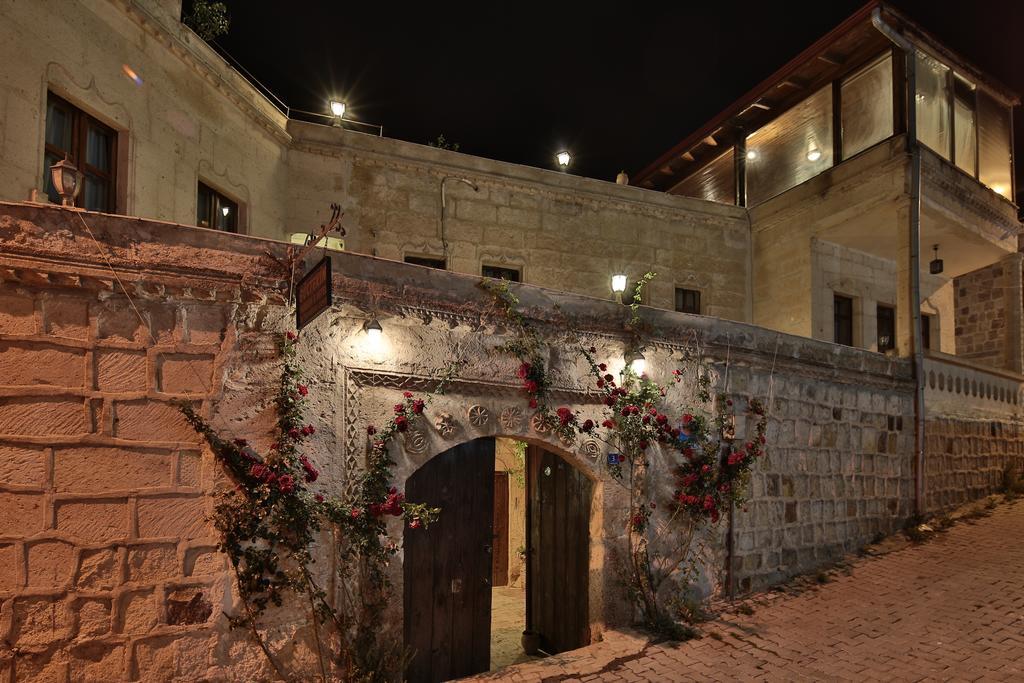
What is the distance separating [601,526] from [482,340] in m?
2.29

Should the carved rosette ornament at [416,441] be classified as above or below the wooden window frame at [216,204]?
below

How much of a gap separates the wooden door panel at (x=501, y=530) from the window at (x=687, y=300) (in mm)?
5497

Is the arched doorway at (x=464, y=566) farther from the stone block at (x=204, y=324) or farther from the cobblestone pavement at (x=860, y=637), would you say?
the stone block at (x=204, y=324)

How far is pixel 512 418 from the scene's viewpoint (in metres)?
5.71

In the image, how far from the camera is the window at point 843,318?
13.6 meters

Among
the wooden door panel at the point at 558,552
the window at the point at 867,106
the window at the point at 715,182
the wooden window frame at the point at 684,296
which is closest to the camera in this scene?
the wooden door panel at the point at 558,552

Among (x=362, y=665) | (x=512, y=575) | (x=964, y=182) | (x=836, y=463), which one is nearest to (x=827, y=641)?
(x=836, y=463)

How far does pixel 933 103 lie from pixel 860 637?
11433mm

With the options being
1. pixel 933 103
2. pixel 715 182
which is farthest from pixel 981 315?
pixel 715 182

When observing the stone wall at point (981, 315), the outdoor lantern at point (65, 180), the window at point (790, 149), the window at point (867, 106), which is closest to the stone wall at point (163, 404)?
the outdoor lantern at point (65, 180)

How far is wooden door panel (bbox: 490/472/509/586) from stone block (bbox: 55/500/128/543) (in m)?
7.03

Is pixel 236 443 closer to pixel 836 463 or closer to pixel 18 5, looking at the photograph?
pixel 18 5

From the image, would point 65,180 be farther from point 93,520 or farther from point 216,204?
point 216,204

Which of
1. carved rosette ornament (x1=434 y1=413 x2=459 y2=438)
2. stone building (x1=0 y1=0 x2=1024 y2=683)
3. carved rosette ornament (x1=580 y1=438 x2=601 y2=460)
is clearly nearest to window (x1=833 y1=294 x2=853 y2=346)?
stone building (x1=0 y1=0 x2=1024 y2=683)
